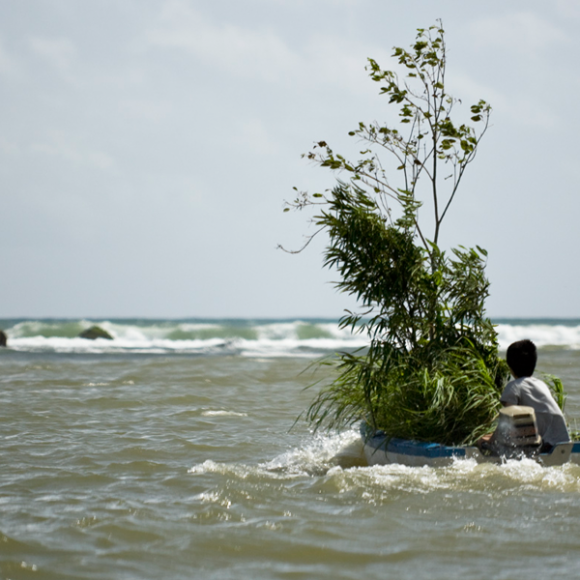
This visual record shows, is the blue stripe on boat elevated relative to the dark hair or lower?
lower

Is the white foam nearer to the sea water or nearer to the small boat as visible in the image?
the sea water

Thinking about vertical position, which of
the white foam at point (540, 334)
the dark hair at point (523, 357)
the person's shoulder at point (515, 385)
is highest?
the dark hair at point (523, 357)

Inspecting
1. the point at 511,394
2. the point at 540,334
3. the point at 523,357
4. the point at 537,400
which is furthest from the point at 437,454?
the point at 540,334

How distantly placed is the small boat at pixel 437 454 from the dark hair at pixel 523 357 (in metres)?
0.70

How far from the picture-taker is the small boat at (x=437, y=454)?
20.2 ft

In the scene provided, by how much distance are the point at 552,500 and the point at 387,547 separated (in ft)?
5.89

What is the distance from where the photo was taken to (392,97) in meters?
7.87

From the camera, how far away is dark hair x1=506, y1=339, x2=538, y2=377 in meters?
6.30

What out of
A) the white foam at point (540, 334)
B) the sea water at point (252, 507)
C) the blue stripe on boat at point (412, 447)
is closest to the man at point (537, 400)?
the sea water at point (252, 507)

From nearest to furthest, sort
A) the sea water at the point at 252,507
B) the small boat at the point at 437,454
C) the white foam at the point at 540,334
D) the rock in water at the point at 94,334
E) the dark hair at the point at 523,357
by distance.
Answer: the sea water at the point at 252,507 → the small boat at the point at 437,454 → the dark hair at the point at 523,357 → the rock in water at the point at 94,334 → the white foam at the point at 540,334

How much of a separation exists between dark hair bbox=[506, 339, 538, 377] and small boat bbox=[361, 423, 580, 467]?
2.30ft

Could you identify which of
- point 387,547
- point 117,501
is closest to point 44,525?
point 117,501

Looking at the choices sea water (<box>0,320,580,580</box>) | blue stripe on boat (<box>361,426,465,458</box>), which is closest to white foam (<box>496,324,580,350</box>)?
sea water (<box>0,320,580,580</box>)

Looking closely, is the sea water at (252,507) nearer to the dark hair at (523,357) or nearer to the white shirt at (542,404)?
the white shirt at (542,404)
